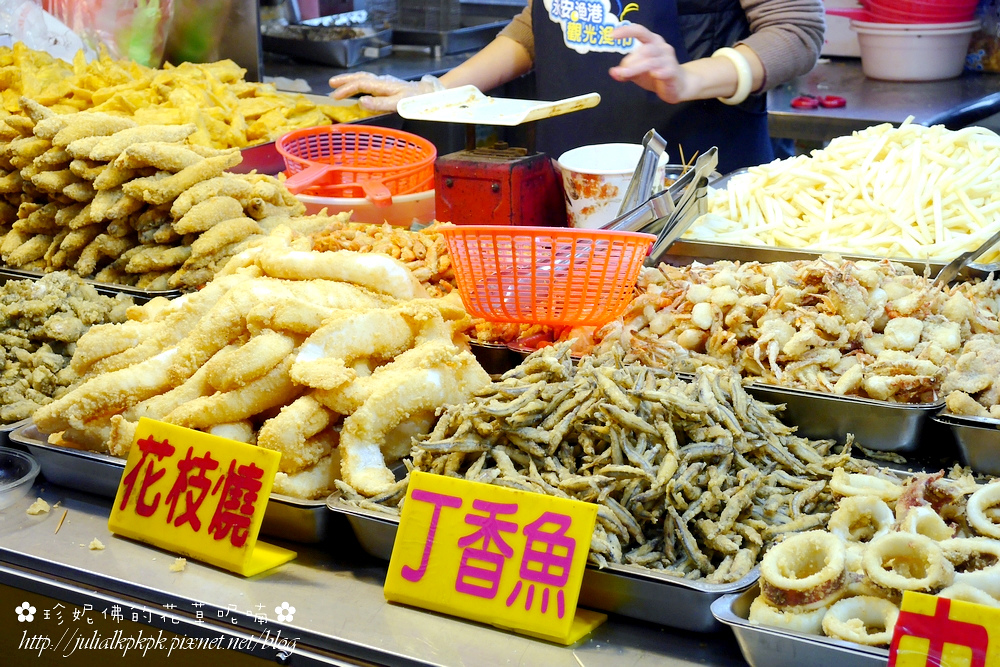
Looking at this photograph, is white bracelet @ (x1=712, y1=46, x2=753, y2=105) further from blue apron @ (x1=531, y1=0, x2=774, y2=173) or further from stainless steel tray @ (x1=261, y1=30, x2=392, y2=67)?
stainless steel tray @ (x1=261, y1=30, x2=392, y2=67)

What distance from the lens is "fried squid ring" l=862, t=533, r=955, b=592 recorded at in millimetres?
1132

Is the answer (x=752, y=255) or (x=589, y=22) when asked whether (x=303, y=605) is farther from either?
(x=589, y=22)

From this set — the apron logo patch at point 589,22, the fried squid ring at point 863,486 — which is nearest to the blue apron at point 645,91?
the apron logo patch at point 589,22

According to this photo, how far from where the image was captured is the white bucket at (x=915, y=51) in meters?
5.23

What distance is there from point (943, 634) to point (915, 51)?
5.01 meters

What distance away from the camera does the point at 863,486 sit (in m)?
1.46

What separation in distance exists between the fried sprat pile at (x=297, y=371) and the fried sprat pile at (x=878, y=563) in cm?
65

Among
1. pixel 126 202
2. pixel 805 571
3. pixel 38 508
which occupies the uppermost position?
pixel 126 202

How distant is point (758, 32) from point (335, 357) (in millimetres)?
2412

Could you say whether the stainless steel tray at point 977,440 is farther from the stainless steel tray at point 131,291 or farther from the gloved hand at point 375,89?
the gloved hand at point 375,89

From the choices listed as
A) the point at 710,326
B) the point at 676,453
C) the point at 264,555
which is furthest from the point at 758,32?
the point at 264,555

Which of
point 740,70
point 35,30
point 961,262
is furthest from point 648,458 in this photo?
point 35,30

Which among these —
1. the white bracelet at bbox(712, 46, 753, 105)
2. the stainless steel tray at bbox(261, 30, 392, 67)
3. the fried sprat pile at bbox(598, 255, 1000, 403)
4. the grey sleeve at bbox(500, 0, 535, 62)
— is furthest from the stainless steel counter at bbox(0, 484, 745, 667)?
the stainless steel tray at bbox(261, 30, 392, 67)

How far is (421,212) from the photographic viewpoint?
295cm
